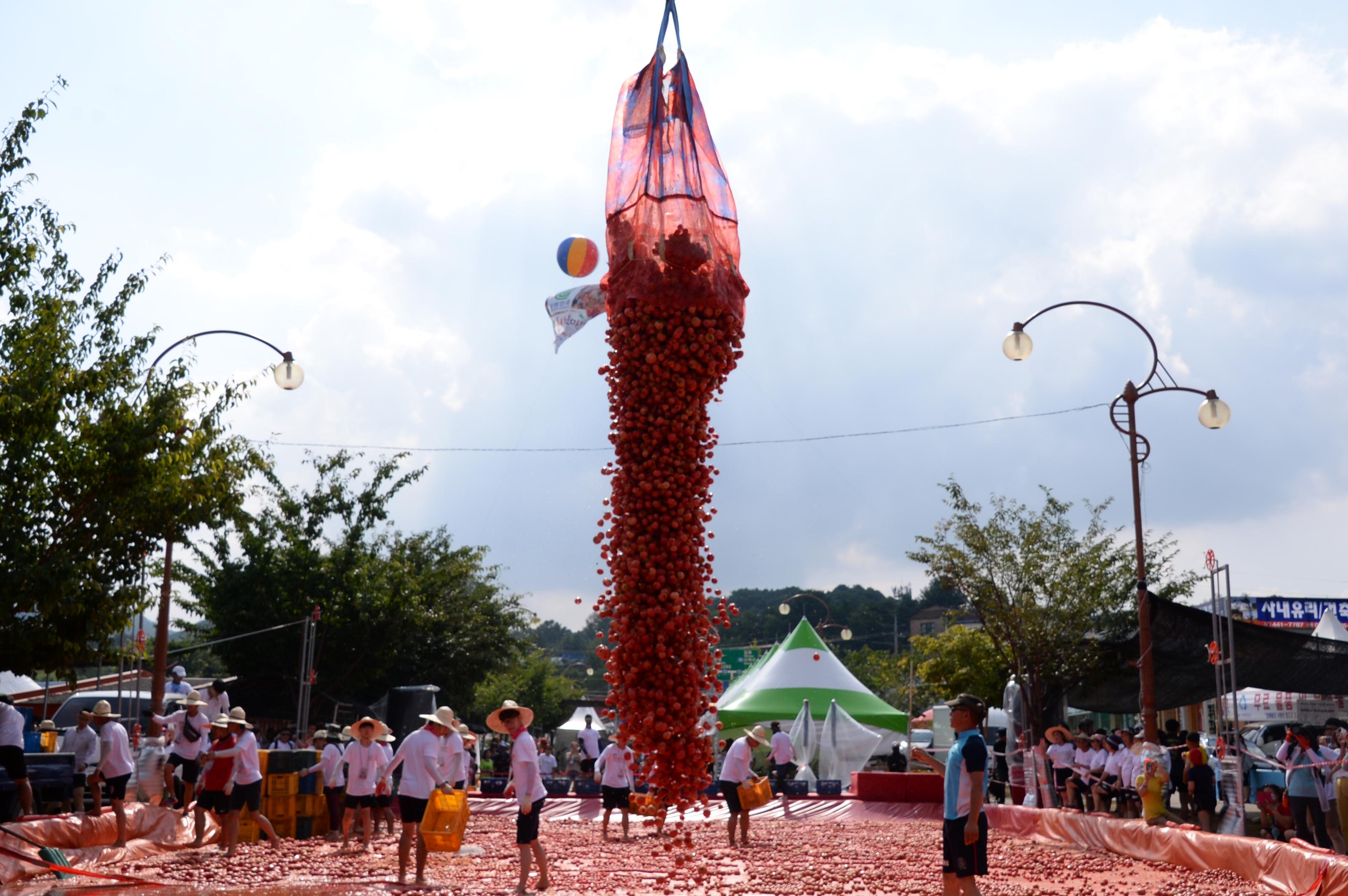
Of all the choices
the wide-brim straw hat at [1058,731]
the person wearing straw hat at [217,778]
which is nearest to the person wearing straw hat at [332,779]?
the person wearing straw hat at [217,778]

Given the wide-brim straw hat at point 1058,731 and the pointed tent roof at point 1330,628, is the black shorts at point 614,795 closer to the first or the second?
the wide-brim straw hat at point 1058,731

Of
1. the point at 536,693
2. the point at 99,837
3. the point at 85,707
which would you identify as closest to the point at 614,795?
the point at 99,837

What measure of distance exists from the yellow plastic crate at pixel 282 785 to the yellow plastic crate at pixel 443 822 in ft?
15.4

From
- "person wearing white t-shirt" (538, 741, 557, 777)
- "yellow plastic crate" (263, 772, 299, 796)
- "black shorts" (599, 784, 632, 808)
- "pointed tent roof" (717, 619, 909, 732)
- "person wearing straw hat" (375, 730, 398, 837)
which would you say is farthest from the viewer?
"person wearing white t-shirt" (538, 741, 557, 777)

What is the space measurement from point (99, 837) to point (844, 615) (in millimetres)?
80629

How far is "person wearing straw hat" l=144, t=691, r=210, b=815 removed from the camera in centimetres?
1515

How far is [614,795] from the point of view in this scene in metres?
16.3

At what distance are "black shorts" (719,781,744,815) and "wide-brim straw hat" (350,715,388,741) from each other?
14.7ft

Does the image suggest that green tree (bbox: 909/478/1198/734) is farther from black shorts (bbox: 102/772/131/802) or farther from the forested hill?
the forested hill

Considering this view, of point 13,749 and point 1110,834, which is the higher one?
point 13,749

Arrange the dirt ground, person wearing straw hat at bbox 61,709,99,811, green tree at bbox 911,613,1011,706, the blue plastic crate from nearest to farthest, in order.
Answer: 1. the dirt ground
2. person wearing straw hat at bbox 61,709,99,811
3. the blue plastic crate
4. green tree at bbox 911,613,1011,706

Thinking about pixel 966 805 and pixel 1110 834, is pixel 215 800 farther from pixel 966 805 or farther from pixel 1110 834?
pixel 1110 834

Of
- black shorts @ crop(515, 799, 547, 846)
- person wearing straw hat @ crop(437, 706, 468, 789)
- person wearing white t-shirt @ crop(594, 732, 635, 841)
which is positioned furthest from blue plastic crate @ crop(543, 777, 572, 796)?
black shorts @ crop(515, 799, 547, 846)

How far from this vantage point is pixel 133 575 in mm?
13711
